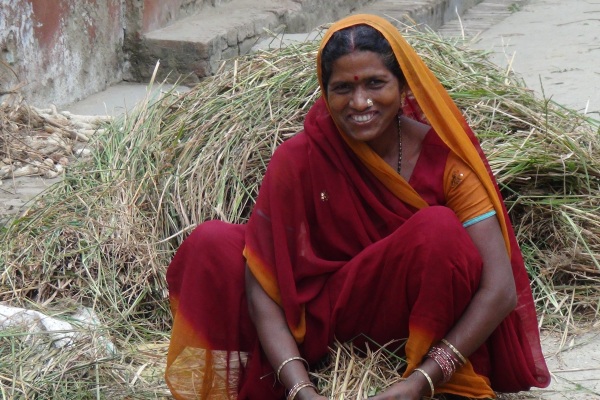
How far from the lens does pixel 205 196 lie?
3.46 m

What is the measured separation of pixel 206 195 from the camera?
11.3 feet

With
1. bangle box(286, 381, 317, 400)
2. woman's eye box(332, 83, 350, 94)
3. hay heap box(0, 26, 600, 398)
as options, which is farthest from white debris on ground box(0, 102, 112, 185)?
bangle box(286, 381, 317, 400)

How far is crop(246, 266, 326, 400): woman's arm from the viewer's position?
95.6 inches

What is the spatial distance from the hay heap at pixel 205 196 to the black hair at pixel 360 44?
1017mm

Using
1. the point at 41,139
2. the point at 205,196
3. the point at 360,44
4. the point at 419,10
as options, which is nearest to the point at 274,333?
the point at 360,44

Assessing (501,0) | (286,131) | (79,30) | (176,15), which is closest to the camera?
(286,131)

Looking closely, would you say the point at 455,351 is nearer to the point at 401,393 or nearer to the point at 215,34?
the point at 401,393

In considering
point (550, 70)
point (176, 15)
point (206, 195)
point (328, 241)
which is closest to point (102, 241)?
point (206, 195)

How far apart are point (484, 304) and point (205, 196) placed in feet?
4.35

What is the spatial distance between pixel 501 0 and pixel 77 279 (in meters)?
7.67

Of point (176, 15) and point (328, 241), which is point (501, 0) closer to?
point (176, 15)

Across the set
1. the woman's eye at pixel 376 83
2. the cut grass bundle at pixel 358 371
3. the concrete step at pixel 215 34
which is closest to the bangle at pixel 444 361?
the cut grass bundle at pixel 358 371

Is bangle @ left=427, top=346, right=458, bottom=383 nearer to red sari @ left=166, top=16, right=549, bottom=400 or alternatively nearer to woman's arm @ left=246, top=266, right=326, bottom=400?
red sari @ left=166, top=16, right=549, bottom=400

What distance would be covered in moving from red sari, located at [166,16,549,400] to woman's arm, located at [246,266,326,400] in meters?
0.02
